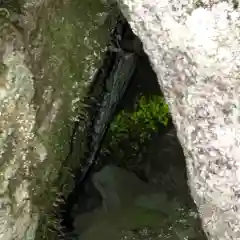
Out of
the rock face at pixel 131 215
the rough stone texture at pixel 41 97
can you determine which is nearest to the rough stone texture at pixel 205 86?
the rough stone texture at pixel 41 97

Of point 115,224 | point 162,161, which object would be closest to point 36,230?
point 115,224

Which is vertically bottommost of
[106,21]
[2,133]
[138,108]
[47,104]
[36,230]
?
[36,230]

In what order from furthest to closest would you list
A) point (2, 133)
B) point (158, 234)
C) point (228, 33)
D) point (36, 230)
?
1. point (158, 234)
2. point (36, 230)
3. point (2, 133)
4. point (228, 33)

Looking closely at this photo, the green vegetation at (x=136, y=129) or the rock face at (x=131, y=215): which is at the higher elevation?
the green vegetation at (x=136, y=129)

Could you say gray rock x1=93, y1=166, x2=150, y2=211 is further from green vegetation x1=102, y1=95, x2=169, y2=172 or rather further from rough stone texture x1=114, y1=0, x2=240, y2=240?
rough stone texture x1=114, y1=0, x2=240, y2=240

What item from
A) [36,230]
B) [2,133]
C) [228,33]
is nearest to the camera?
[228,33]

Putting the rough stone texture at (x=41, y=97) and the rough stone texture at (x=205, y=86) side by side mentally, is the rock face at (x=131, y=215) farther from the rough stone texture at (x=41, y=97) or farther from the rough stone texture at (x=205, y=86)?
the rough stone texture at (x=205, y=86)

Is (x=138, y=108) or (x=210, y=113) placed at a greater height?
(x=138, y=108)

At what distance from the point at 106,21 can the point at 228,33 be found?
454 mm

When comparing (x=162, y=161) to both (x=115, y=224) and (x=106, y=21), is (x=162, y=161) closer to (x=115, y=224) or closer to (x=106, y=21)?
(x=115, y=224)

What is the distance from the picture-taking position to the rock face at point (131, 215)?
1.35 metres

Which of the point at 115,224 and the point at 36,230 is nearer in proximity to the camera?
the point at 36,230

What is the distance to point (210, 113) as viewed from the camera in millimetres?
930

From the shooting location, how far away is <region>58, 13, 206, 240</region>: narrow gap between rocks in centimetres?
137
